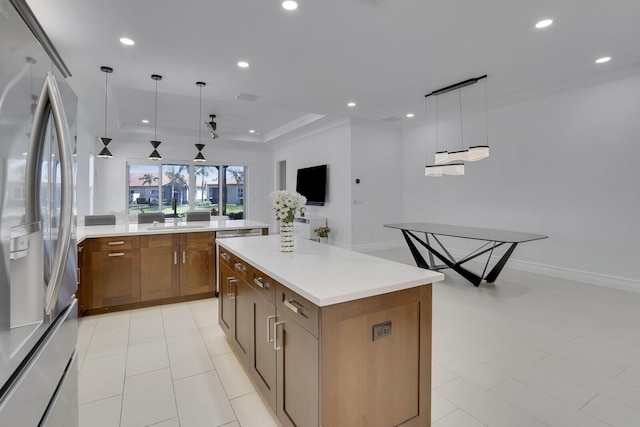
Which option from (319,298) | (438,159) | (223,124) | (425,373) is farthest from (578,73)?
(223,124)

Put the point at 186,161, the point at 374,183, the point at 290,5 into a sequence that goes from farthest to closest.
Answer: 1. the point at 186,161
2. the point at 374,183
3. the point at 290,5

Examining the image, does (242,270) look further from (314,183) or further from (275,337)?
(314,183)

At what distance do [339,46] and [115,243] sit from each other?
3188mm

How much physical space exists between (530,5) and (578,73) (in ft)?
7.25

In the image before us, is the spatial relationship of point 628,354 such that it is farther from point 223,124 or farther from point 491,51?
point 223,124

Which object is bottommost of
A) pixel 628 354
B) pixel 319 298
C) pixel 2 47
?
pixel 628 354

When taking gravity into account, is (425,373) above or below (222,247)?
below

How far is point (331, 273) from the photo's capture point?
1697mm

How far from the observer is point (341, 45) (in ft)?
10.8

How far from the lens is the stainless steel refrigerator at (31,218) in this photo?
2.51 feet

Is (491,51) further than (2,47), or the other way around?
(491,51)

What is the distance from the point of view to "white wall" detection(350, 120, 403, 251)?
666 cm

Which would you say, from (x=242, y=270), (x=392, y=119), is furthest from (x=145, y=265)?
(x=392, y=119)

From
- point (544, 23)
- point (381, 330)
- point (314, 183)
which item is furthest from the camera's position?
point (314, 183)
